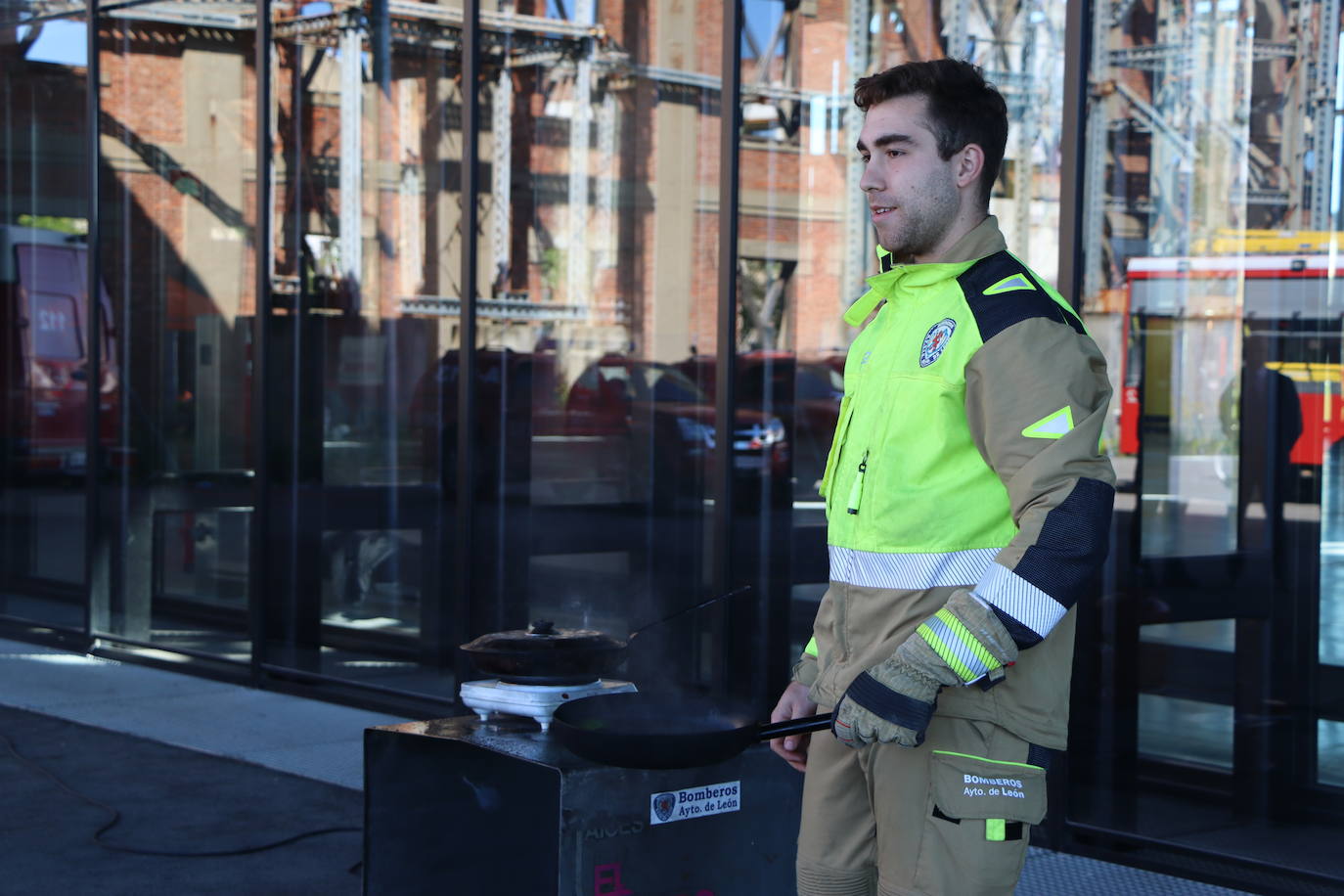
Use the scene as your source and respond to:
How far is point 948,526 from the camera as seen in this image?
7.63ft

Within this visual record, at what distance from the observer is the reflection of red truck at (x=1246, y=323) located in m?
4.80

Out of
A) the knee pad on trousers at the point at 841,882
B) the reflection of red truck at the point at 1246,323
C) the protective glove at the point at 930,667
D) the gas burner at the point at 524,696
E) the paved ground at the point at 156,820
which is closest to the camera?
the protective glove at the point at 930,667

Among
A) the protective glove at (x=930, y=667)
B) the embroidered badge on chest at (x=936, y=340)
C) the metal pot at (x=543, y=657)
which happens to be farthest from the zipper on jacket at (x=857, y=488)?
the metal pot at (x=543, y=657)

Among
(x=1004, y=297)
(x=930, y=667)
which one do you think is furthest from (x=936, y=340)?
(x=930, y=667)

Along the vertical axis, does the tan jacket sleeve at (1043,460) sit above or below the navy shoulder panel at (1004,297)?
below

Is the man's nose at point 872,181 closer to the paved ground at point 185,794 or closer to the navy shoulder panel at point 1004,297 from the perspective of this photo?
the navy shoulder panel at point 1004,297

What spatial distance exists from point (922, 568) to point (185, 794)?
4016 millimetres

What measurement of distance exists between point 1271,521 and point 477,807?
304 centimetres

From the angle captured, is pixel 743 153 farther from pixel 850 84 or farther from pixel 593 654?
pixel 593 654

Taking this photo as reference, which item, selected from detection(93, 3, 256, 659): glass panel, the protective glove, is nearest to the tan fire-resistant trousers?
the protective glove

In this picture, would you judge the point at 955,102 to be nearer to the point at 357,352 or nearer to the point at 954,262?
the point at 954,262

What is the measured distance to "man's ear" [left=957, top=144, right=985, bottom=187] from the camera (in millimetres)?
2422

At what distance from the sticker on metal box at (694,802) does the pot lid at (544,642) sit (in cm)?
44

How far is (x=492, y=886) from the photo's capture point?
9.95ft
